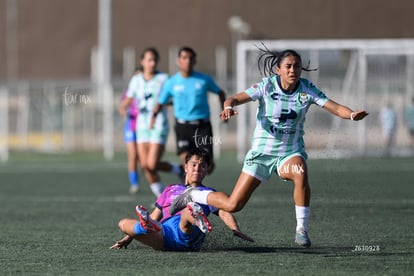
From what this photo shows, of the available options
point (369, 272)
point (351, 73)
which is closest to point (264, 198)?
point (369, 272)

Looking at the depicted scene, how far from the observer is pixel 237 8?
38.6 meters

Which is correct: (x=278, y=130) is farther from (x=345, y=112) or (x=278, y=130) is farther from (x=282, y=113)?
(x=345, y=112)

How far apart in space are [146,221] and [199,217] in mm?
528

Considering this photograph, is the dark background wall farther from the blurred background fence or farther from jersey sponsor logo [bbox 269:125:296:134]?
jersey sponsor logo [bbox 269:125:296:134]

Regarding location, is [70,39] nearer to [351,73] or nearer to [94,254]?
[351,73]

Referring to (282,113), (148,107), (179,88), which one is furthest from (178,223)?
(148,107)

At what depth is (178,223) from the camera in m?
8.47

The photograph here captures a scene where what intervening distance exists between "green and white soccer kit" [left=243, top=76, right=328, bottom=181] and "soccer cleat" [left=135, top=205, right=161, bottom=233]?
3.29ft

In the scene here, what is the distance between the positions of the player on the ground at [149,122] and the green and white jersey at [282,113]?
16.9 ft

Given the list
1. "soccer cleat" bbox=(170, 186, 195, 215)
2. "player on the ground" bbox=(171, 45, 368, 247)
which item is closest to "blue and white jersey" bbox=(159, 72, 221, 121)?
"player on the ground" bbox=(171, 45, 368, 247)

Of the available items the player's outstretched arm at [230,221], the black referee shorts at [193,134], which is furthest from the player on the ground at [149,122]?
the player's outstretched arm at [230,221]

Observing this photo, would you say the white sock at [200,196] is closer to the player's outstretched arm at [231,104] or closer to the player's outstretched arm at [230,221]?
the player's outstretched arm at [230,221]

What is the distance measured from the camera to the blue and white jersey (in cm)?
1348

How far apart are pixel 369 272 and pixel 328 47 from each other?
17437 millimetres
